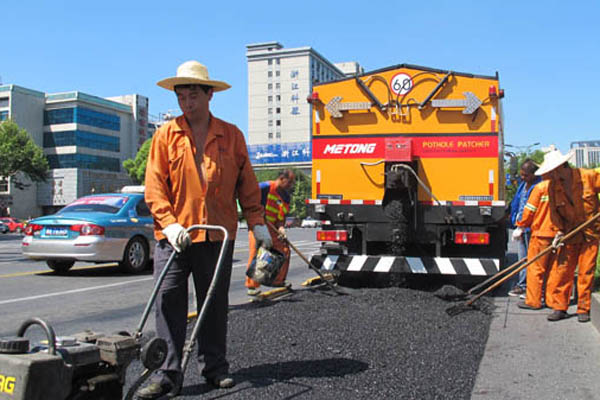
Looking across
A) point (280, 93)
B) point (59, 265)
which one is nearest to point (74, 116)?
point (280, 93)

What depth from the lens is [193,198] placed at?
3842 millimetres

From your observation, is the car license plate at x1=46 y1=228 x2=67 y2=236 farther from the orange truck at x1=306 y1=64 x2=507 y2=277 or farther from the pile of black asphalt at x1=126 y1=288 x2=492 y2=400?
the pile of black asphalt at x1=126 y1=288 x2=492 y2=400

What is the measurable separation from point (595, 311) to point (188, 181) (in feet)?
14.8

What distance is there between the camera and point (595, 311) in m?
5.98

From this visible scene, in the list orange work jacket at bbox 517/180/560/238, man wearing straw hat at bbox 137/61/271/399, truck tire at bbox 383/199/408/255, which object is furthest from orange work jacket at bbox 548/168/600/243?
man wearing straw hat at bbox 137/61/271/399

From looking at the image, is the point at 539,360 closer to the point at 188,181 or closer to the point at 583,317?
the point at 583,317

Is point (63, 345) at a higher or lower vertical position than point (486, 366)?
higher

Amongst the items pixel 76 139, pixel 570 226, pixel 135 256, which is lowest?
pixel 135 256

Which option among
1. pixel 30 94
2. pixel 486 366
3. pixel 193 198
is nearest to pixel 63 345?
pixel 193 198

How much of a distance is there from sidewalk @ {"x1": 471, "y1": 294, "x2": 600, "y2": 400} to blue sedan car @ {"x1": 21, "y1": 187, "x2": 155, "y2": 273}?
691 cm

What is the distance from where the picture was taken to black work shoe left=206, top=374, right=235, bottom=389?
376 cm

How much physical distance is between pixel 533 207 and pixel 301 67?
123230 millimetres

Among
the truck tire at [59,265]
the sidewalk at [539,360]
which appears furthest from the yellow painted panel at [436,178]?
the truck tire at [59,265]

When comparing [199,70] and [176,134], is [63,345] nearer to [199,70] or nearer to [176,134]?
[176,134]
